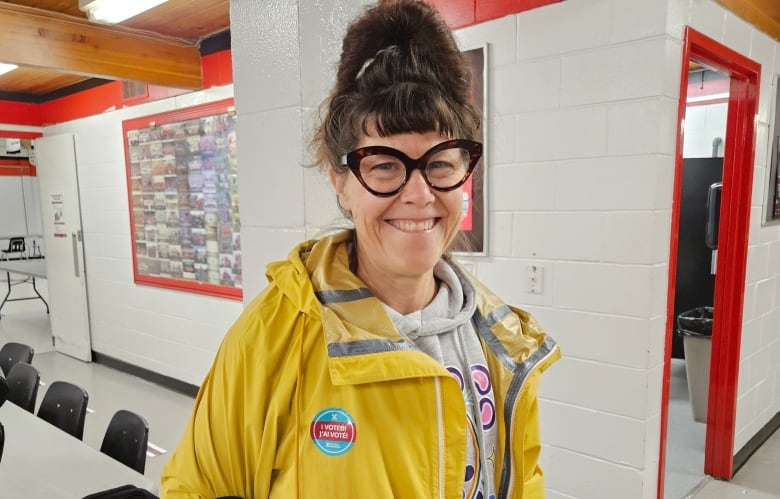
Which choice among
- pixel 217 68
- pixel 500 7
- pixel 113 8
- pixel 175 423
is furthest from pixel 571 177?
pixel 175 423

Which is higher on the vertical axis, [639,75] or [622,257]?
[639,75]

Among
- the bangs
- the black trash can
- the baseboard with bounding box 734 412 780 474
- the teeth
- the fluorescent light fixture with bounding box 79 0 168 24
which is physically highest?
the fluorescent light fixture with bounding box 79 0 168 24

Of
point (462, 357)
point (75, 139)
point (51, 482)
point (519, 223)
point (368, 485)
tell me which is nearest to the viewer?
point (368, 485)

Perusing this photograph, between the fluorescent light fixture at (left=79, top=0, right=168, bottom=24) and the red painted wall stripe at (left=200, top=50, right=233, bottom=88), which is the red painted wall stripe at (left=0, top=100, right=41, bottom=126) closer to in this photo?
the red painted wall stripe at (left=200, top=50, right=233, bottom=88)

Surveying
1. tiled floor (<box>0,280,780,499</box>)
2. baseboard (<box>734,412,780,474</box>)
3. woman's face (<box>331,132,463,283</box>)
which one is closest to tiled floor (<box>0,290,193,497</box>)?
tiled floor (<box>0,280,780,499</box>)

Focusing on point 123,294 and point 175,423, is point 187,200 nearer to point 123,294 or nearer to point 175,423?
point 123,294

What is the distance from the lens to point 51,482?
184 cm

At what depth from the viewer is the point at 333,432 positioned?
0.86 meters

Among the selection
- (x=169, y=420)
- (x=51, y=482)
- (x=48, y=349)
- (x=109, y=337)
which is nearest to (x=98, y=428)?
(x=169, y=420)

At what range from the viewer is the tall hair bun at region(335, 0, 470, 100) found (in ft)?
3.02

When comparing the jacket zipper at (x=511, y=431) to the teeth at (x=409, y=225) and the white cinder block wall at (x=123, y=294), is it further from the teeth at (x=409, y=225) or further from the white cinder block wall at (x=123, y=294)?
the white cinder block wall at (x=123, y=294)

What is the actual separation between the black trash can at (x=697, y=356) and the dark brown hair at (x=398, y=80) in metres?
3.16

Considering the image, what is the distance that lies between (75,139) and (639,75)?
5287 millimetres

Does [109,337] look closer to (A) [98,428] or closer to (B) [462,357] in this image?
(A) [98,428]
